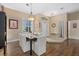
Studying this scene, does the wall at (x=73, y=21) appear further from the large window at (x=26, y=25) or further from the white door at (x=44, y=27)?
the large window at (x=26, y=25)

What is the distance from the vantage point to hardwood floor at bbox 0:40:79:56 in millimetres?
2197

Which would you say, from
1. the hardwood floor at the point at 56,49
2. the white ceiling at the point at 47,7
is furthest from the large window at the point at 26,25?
the hardwood floor at the point at 56,49

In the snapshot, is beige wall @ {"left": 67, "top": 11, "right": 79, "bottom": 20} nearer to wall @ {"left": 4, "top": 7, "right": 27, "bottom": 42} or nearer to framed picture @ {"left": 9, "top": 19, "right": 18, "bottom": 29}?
wall @ {"left": 4, "top": 7, "right": 27, "bottom": 42}

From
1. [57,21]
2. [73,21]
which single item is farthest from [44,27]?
[73,21]

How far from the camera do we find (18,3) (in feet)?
7.26

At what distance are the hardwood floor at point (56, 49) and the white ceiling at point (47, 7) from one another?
706 millimetres

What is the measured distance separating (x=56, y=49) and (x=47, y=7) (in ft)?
3.07

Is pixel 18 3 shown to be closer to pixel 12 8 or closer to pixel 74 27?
pixel 12 8

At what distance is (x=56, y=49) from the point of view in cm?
225

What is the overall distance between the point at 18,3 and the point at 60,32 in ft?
3.68

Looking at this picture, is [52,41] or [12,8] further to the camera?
[52,41]

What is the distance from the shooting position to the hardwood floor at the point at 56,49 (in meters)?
2.20

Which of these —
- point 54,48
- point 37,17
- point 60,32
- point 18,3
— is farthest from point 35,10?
point 54,48

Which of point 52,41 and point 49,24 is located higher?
point 49,24
